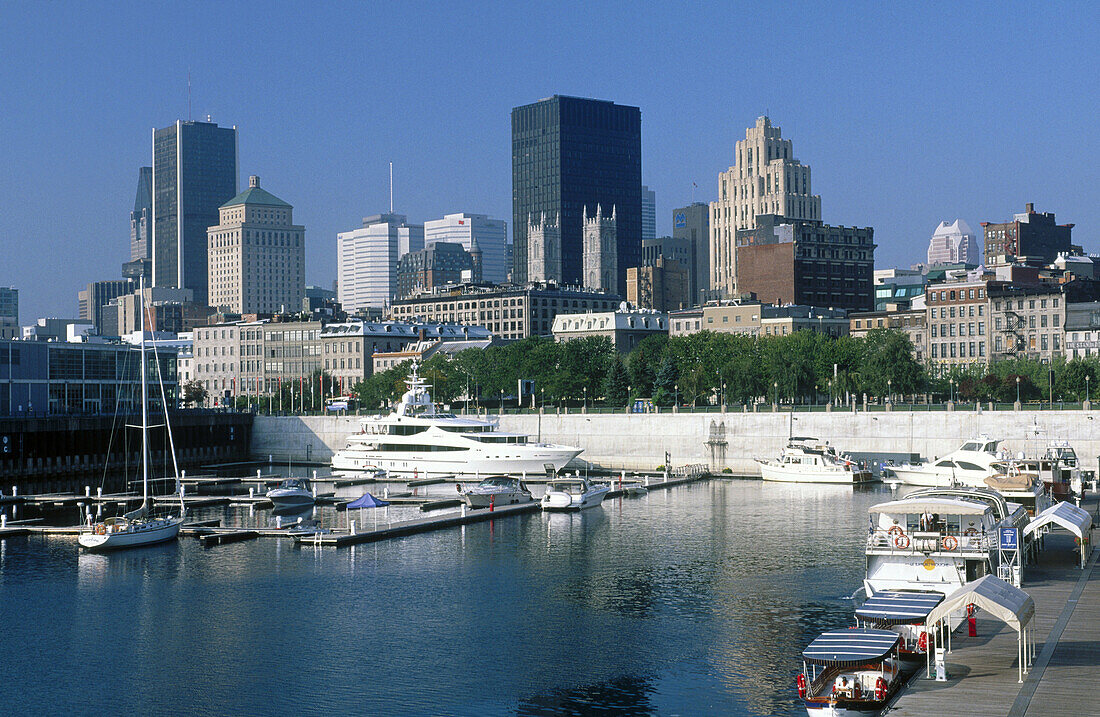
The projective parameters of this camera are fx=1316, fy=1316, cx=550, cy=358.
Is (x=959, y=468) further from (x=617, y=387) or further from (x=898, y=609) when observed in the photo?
(x=617, y=387)

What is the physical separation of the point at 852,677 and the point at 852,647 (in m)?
→ 1.11

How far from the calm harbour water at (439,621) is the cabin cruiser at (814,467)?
30.5 m

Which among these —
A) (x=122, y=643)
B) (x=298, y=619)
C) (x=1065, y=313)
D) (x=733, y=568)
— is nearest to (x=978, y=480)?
(x=733, y=568)

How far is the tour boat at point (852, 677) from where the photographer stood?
3962cm

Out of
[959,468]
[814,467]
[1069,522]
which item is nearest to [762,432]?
[814,467]

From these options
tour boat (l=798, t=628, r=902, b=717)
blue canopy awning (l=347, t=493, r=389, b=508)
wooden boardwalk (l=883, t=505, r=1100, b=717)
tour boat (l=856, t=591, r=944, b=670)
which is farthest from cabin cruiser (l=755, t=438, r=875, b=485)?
tour boat (l=798, t=628, r=902, b=717)

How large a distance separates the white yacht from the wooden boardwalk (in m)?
77.0

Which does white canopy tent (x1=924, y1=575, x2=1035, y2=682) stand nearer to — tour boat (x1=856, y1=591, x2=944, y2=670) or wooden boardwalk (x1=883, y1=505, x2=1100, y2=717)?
wooden boardwalk (x1=883, y1=505, x2=1100, y2=717)

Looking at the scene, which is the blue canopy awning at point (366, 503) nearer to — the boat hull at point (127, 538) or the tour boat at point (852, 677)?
the boat hull at point (127, 538)

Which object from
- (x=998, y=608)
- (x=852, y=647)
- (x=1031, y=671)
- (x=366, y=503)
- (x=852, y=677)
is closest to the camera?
(x=852, y=677)

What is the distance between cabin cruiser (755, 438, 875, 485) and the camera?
390ft

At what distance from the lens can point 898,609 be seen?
45.6 m

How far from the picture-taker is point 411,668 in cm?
4969

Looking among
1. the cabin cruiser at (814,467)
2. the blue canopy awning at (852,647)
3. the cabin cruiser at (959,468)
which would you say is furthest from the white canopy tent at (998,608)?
the cabin cruiser at (814,467)
